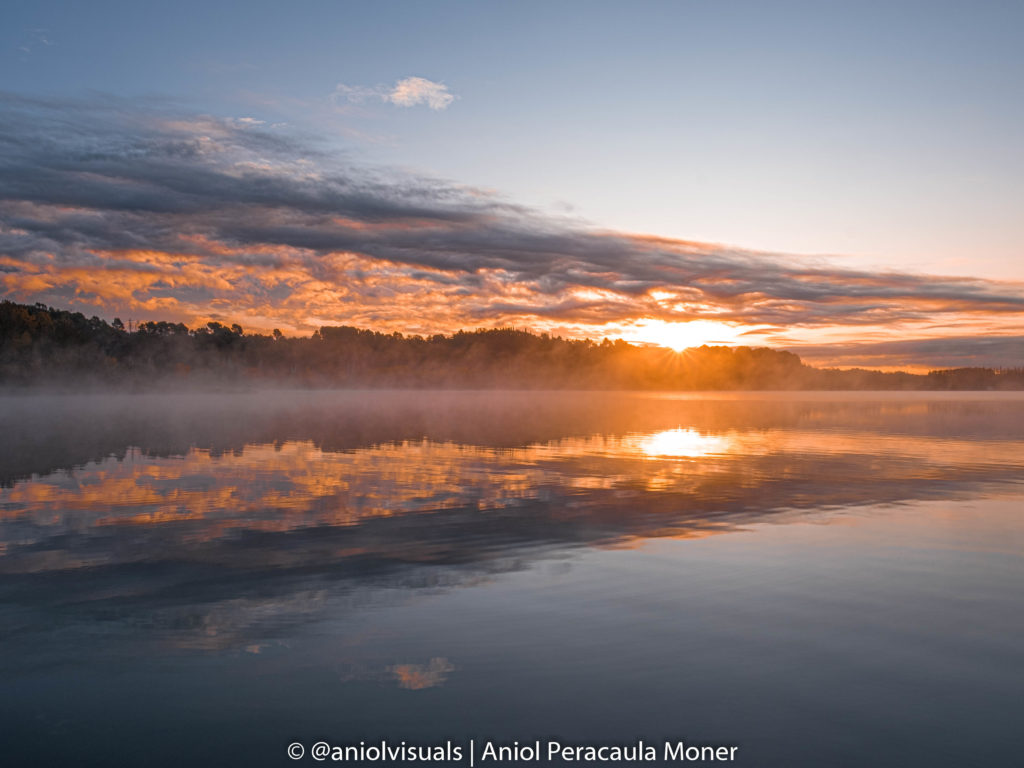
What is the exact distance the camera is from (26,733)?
745cm

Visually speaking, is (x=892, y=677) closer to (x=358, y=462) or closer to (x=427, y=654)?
(x=427, y=654)

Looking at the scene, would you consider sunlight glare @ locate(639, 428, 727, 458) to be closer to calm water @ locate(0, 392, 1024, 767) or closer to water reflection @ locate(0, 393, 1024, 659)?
water reflection @ locate(0, 393, 1024, 659)

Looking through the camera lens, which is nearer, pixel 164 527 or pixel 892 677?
pixel 892 677

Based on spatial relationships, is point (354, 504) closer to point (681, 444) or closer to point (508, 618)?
point (508, 618)

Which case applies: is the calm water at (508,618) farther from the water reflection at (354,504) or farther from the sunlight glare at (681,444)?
the sunlight glare at (681,444)

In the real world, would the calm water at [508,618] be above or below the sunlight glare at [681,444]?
above

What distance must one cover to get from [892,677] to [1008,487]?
19145 mm

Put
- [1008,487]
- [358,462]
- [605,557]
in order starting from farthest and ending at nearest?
[358,462], [1008,487], [605,557]

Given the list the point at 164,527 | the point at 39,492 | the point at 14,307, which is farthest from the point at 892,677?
the point at 14,307

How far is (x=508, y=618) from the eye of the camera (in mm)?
10805

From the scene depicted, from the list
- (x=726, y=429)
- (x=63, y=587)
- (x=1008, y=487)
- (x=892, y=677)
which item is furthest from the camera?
(x=726, y=429)

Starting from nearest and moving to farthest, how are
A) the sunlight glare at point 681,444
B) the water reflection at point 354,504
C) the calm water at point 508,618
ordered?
the calm water at point 508,618 < the water reflection at point 354,504 < the sunlight glare at point 681,444

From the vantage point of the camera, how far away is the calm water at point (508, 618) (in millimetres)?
7660

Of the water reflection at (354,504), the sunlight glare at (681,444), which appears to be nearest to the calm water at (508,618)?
the water reflection at (354,504)
